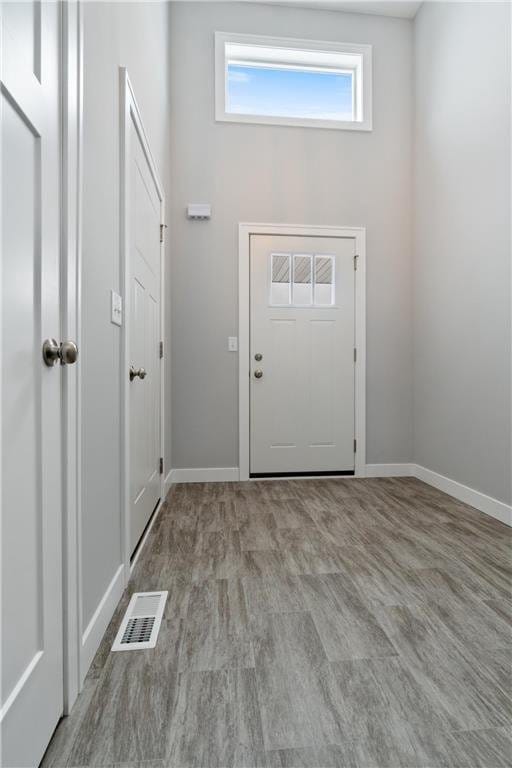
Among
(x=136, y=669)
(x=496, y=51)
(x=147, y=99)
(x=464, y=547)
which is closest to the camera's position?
(x=136, y=669)

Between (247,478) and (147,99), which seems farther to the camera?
(247,478)

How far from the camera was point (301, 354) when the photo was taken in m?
3.29

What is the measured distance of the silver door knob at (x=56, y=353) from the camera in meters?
0.89

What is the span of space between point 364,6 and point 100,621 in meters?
4.45

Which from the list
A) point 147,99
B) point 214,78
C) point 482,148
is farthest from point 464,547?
point 214,78

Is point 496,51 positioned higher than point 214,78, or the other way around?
point 214,78

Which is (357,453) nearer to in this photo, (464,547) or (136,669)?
(464,547)

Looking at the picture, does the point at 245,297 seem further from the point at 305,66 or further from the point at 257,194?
the point at 305,66

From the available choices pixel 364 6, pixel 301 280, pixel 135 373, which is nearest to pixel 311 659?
pixel 135 373

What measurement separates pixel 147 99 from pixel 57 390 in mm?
1942

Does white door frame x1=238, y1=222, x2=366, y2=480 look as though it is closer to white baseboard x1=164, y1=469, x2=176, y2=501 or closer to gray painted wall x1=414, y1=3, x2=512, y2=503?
white baseboard x1=164, y1=469, x2=176, y2=501

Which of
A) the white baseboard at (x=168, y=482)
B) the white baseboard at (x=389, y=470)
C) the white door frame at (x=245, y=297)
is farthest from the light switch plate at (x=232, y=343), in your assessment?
the white baseboard at (x=389, y=470)

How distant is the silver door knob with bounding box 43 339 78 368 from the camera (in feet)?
2.93

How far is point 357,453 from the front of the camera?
334cm
